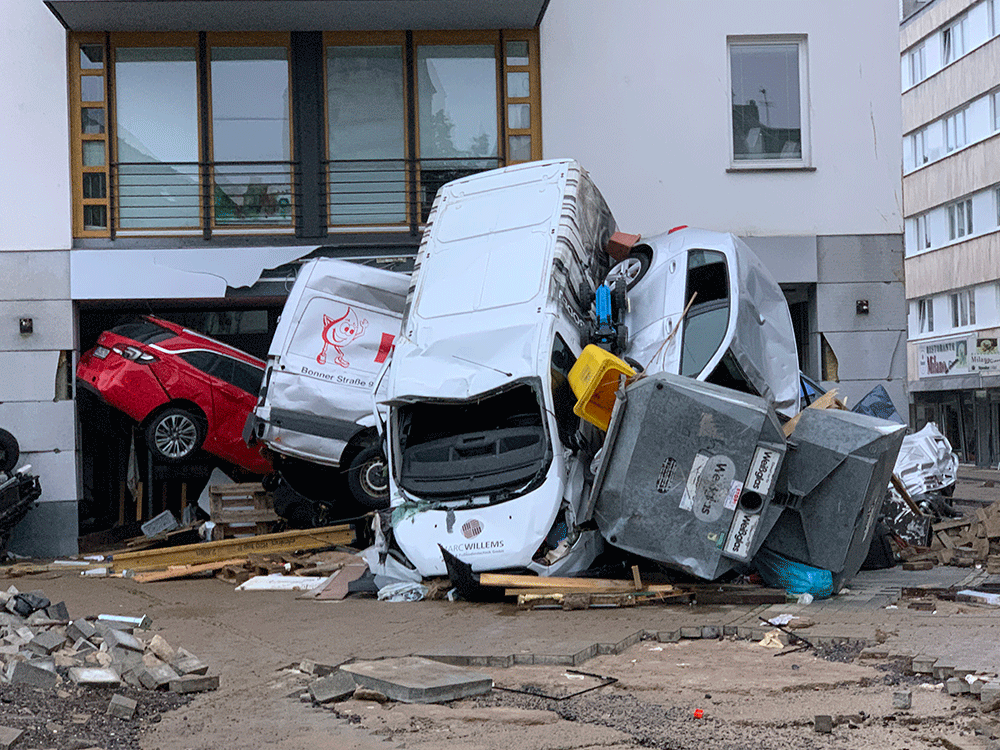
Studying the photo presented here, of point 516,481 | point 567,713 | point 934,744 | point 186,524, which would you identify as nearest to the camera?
point 934,744

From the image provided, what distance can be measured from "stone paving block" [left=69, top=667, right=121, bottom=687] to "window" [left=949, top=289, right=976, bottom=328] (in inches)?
1515

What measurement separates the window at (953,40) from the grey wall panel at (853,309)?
29337 millimetres

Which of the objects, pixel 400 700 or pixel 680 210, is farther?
pixel 680 210

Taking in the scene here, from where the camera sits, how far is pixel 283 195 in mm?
16422

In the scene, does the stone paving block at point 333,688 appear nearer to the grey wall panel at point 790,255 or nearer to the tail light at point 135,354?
the tail light at point 135,354

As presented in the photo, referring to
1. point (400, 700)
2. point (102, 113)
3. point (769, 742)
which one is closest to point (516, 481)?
point (400, 700)

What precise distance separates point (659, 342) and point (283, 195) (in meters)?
7.07

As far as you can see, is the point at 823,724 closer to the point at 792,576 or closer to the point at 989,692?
the point at 989,692

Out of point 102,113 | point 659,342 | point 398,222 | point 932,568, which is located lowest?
point 932,568

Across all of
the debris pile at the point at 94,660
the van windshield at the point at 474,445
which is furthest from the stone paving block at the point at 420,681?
the van windshield at the point at 474,445

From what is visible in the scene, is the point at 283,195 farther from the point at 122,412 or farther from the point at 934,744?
the point at 934,744

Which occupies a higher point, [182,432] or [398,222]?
[398,222]

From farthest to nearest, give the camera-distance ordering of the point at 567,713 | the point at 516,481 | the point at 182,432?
the point at 182,432 < the point at 516,481 < the point at 567,713

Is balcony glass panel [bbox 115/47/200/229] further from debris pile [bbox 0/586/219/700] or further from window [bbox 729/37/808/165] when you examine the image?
debris pile [bbox 0/586/219/700]
